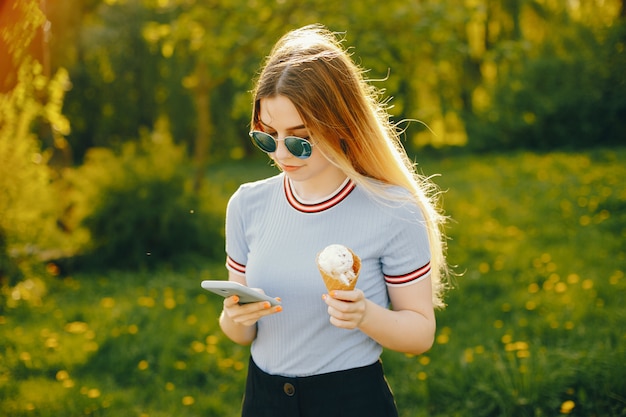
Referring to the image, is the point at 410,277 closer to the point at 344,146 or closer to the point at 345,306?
the point at 345,306

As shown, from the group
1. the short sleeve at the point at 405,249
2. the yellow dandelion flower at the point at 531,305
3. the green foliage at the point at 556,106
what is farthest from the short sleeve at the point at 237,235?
the green foliage at the point at 556,106

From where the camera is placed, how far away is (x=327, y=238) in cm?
175

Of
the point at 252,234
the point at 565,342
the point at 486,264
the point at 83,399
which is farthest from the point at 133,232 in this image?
the point at 252,234

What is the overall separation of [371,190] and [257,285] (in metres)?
0.44

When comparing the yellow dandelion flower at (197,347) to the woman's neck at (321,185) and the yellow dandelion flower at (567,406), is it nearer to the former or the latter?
the yellow dandelion flower at (567,406)

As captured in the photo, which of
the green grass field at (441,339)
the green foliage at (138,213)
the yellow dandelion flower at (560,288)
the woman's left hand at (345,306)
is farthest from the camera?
the green foliage at (138,213)

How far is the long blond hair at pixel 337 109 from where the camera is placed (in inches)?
66.1

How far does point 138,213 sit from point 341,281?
5.54 meters

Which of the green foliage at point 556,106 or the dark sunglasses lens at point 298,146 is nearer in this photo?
the dark sunglasses lens at point 298,146

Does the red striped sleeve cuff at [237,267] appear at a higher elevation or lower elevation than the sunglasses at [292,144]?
lower

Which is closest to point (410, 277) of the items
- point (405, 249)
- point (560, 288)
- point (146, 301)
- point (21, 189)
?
point (405, 249)

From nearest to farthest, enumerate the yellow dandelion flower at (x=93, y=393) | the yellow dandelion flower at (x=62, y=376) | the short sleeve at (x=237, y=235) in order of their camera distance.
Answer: the short sleeve at (x=237, y=235) < the yellow dandelion flower at (x=93, y=393) < the yellow dandelion flower at (x=62, y=376)

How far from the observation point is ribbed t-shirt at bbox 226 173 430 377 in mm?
1720

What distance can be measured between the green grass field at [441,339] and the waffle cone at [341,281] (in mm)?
1931
